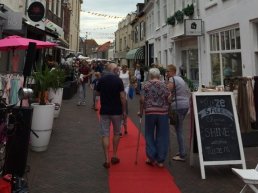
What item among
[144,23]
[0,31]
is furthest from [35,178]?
[144,23]

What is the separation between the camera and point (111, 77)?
264 inches

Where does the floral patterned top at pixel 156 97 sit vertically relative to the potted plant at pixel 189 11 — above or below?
below

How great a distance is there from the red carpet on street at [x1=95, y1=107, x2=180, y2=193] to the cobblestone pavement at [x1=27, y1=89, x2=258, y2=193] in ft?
0.45

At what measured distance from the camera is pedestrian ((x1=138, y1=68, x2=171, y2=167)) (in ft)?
21.2

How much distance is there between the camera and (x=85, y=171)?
631 centimetres

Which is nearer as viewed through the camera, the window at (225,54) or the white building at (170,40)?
the window at (225,54)

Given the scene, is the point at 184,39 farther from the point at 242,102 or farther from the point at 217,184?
the point at 217,184

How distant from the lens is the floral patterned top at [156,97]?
21.2 ft

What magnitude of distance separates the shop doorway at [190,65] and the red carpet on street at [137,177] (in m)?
10.4

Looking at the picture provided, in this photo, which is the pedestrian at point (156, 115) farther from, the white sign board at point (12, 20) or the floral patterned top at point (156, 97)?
the white sign board at point (12, 20)

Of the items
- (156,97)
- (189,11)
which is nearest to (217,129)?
(156,97)

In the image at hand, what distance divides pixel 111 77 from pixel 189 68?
12293mm

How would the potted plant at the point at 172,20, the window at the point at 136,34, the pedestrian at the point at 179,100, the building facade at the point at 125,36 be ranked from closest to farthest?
the pedestrian at the point at 179,100 < the potted plant at the point at 172,20 < the window at the point at 136,34 < the building facade at the point at 125,36

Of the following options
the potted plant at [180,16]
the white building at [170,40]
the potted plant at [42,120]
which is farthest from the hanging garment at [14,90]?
the potted plant at [180,16]
